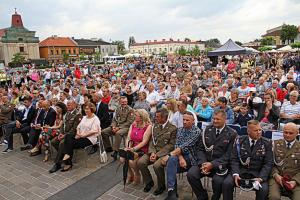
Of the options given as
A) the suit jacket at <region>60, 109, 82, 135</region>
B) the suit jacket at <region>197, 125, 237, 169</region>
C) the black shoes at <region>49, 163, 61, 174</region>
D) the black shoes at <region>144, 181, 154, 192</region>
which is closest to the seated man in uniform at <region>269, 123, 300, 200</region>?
the suit jacket at <region>197, 125, 237, 169</region>

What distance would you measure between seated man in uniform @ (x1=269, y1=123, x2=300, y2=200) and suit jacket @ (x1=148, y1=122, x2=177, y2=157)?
1532 mm

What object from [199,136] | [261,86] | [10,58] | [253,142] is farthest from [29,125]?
Result: [10,58]

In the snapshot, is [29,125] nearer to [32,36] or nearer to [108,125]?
[108,125]

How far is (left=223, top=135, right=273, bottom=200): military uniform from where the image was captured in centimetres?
339

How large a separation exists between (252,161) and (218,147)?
495 millimetres

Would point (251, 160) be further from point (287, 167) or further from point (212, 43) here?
point (212, 43)

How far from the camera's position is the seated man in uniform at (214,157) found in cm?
357

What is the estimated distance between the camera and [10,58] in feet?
219

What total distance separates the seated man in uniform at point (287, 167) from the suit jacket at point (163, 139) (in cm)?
153

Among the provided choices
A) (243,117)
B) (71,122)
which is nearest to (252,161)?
(243,117)

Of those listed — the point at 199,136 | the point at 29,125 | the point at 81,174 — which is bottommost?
the point at 81,174

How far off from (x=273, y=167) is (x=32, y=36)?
258 ft

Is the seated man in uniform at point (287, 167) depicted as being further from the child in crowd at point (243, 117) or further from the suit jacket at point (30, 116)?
the suit jacket at point (30, 116)

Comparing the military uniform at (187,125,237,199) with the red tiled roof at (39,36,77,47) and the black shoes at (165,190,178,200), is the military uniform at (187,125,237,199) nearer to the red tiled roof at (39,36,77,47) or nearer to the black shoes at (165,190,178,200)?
the black shoes at (165,190,178,200)
